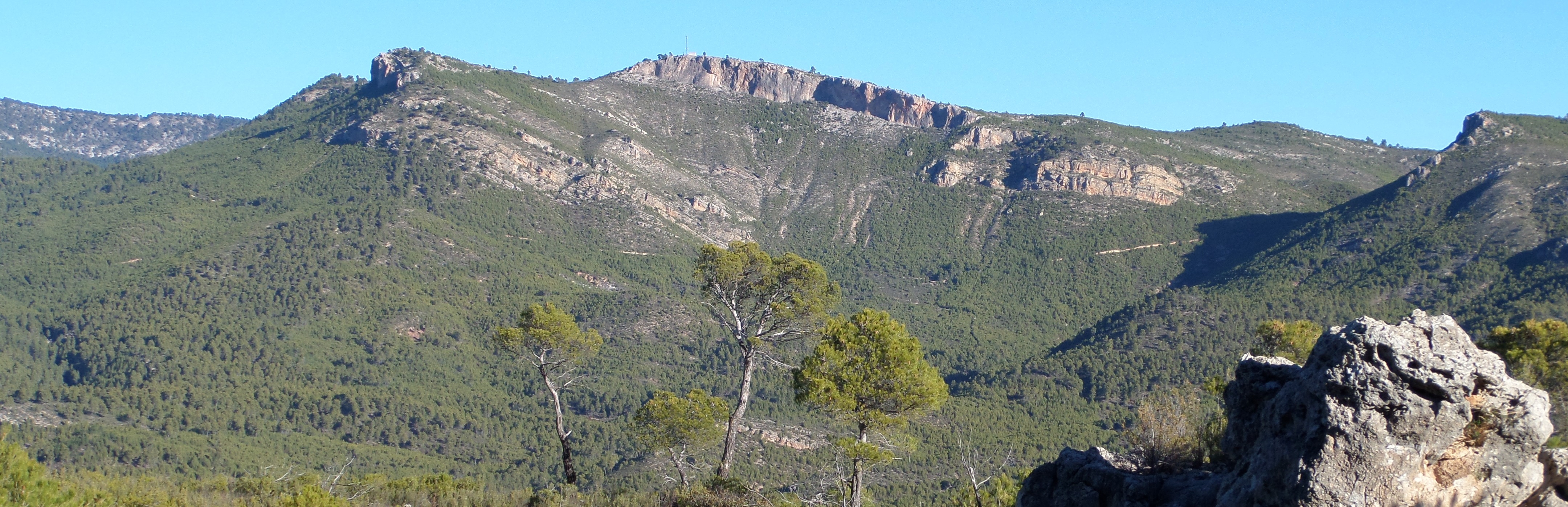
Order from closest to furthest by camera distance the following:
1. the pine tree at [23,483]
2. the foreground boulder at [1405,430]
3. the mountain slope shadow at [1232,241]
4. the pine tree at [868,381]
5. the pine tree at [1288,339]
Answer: the foreground boulder at [1405,430]
the pine tree at [23,483]
the pine tree at [868,381]
the pine tree at [1288,339]
the mountain slope shadow at [1232,241]

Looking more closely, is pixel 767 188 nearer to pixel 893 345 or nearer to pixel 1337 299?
pixel 1337 299

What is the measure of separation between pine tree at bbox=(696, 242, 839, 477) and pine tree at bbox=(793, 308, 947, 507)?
3.55 metres

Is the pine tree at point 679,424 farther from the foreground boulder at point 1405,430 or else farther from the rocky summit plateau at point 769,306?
the foreground boulder at point 1405,430

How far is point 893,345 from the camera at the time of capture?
760 inches

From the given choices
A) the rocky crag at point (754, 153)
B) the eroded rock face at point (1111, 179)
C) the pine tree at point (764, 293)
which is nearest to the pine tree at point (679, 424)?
the pine tree at point (764, 293)

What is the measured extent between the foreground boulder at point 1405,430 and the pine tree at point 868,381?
A: 8811mm

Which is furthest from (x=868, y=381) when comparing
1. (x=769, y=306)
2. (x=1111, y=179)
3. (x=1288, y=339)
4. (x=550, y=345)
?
(x=1111, y=179)

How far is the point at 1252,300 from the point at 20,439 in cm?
8743

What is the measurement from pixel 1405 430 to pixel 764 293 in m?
15.6

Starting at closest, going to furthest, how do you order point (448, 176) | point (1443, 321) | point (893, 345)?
point (1443, 321), point (893, 345), point (448, 176)

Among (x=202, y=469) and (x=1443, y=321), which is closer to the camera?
(x=1443, y=321)

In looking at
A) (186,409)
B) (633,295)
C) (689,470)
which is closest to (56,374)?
(186,409)

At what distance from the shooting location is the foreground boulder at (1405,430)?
9.70 m

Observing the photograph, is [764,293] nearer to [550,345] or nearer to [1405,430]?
[550,345]
